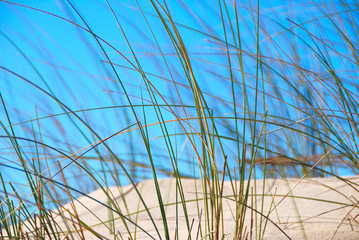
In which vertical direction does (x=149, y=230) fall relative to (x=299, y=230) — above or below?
above

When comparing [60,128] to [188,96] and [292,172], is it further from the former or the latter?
[292,172]

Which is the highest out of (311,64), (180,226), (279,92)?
(311,64)

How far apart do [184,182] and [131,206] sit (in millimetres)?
391

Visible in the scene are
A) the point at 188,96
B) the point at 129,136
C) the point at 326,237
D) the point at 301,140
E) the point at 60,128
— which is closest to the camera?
the point at 326,237

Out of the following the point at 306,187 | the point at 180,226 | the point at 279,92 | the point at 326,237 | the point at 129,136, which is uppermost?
the point at 279,92

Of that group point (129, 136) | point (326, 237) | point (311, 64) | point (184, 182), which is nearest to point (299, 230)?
point (326, 237)

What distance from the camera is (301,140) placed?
2.05m

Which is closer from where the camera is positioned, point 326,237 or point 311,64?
point 326,237

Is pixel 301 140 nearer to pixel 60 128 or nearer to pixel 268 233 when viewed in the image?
pixel 268 233

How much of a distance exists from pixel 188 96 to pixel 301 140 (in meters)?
0.67

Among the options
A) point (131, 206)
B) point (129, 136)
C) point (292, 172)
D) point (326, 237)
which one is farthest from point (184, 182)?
A: point (326, 237)

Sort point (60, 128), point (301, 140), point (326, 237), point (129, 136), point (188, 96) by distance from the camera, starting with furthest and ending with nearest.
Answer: point (301, 140)
point (188, 96)
point (60, 128)
point (129, 136)
point (326, 237)

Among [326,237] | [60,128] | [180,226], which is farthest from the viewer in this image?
[60,128]

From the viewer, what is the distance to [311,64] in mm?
2049
